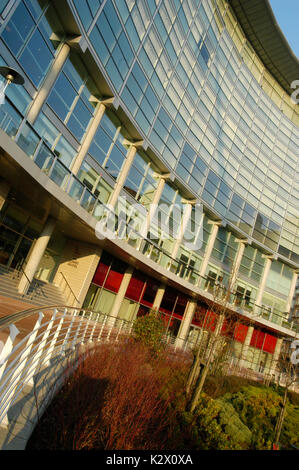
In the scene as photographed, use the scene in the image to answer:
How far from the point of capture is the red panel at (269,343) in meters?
34.1

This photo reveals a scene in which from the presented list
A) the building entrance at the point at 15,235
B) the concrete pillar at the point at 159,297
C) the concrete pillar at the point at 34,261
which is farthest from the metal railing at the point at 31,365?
the concrete pillar at the point at 159,297

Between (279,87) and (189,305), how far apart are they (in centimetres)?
3224

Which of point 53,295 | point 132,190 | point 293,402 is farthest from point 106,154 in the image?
point 293,402

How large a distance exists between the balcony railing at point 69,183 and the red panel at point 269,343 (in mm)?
6764

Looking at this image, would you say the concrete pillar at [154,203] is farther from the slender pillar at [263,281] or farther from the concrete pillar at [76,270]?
the slender pillar at [263,281]

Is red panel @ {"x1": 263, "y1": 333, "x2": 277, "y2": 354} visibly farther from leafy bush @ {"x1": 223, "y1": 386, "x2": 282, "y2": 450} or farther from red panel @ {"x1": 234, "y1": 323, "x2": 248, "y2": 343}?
leafy bush @ {"x1": 223, "y1": 386, "x2": 282, "y2": 450}

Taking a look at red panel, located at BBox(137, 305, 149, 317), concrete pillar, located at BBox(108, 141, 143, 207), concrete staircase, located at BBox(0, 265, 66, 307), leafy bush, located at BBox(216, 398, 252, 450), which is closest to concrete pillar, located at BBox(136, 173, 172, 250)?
concrete pillar, located at BBox(108, 141, 143, 207)

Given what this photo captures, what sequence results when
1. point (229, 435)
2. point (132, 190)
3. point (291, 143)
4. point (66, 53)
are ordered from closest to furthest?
point (229, 435)
point (66, 53)
point (132, 190)
point (291, 143)

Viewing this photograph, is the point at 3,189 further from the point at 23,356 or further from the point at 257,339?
the point at 257,339

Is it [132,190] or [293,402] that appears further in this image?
[132,190]

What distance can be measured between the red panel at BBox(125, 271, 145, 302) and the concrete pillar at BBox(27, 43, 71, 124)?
1425 cm

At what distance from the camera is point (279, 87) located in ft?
133

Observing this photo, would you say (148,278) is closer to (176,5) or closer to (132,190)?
(132,190)

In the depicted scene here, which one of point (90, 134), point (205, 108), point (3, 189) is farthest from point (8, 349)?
point (205, 108)
